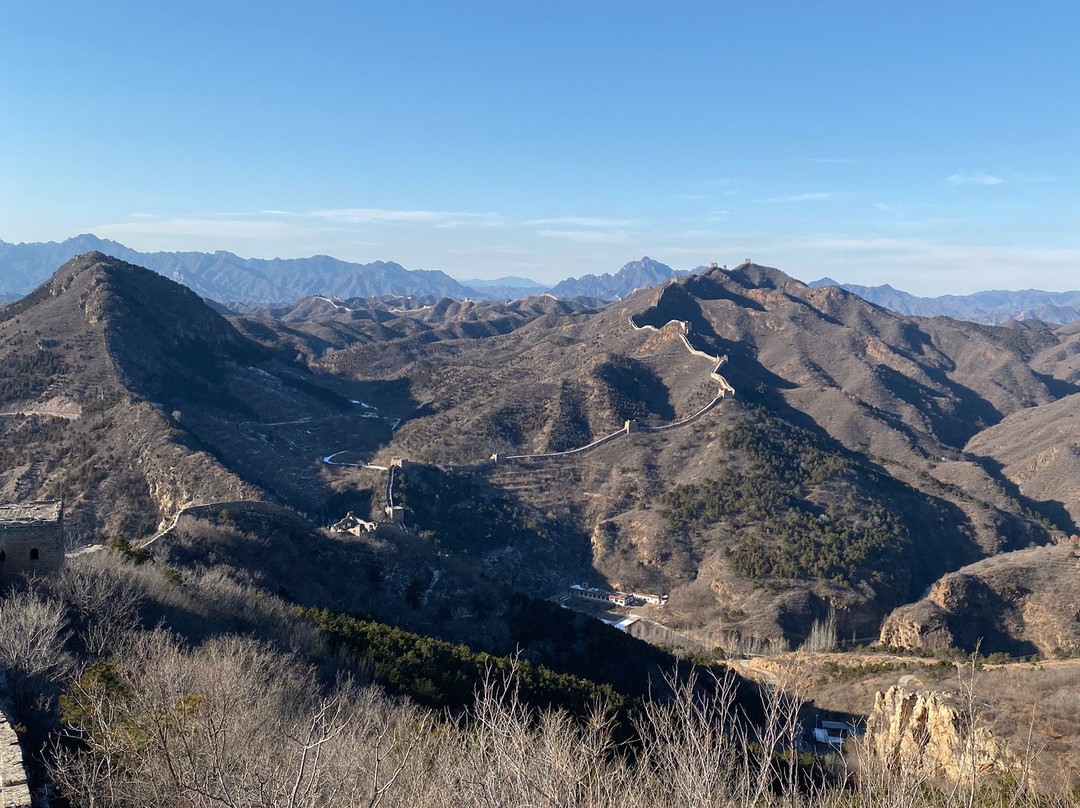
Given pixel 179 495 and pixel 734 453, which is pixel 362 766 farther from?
pixel 734 453

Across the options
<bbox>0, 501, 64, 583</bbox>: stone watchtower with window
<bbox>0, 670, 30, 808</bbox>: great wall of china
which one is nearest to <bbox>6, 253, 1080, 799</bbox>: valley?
<bbox>0, 501, 64, 583</bbox>: stone watchtower with window

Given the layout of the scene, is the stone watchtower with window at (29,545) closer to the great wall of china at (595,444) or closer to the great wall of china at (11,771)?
the great wall of china at (11,771)

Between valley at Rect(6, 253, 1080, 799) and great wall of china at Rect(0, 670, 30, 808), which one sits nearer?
great wall of china at Rect(0, 670, 30, 808)

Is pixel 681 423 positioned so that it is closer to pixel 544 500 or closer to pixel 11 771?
pixel 544 500

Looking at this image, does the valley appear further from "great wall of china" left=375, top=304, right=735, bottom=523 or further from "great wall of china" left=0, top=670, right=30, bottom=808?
"great wall of china" left=0, top=670, right=30, bottom=808

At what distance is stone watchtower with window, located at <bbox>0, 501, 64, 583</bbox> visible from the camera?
19.4m

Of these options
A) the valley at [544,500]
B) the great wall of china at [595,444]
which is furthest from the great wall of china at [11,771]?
the great wall of china at [595,444]

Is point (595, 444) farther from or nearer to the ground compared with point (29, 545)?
nearer to the ground

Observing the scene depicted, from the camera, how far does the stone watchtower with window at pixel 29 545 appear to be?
19391mm

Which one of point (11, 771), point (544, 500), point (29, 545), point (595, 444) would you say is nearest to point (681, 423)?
point (595, 444)

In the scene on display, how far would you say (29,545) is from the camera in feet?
64.1

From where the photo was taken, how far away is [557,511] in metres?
62.5

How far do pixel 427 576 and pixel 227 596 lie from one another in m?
13.0

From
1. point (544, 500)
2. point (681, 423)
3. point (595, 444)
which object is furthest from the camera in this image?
point (681, 423)
